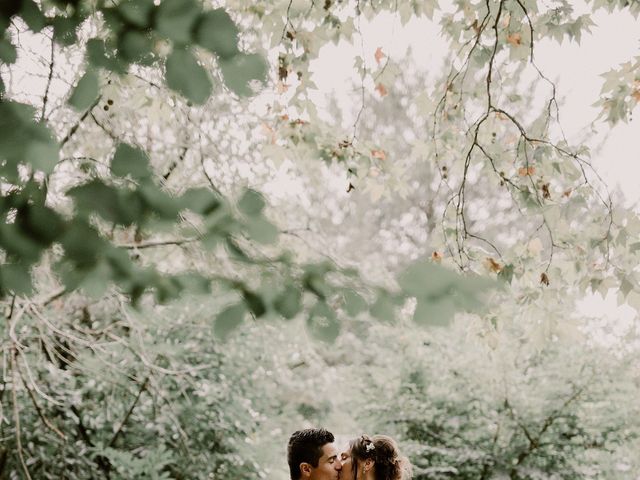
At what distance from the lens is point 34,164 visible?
834 mm

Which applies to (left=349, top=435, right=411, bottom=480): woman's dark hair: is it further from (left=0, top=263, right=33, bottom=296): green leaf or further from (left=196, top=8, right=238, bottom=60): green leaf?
(left=196, top=8, right=238, bottom=60): green leaf

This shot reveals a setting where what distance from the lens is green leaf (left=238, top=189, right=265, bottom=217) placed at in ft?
3.08

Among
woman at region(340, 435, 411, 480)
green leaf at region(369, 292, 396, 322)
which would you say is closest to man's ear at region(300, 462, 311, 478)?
woman at region(340, 435, 411, 480)

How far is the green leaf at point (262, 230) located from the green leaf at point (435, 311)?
23cm

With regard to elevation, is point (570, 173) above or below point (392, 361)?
below

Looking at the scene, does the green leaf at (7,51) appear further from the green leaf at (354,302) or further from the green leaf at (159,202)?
the green leaf at (354,302)

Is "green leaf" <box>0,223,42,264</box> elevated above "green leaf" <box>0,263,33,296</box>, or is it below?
above

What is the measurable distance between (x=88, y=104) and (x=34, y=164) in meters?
0.17

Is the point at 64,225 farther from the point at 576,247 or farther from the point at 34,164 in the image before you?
the point at 576,247

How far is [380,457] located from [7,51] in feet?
11.7

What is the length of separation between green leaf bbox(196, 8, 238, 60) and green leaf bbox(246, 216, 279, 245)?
234 mm

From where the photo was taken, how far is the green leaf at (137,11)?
922 millimetres

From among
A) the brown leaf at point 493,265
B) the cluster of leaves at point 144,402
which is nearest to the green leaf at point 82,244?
the brown leaf at point 493,265

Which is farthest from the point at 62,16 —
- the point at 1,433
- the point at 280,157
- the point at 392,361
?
the point at 392,361
